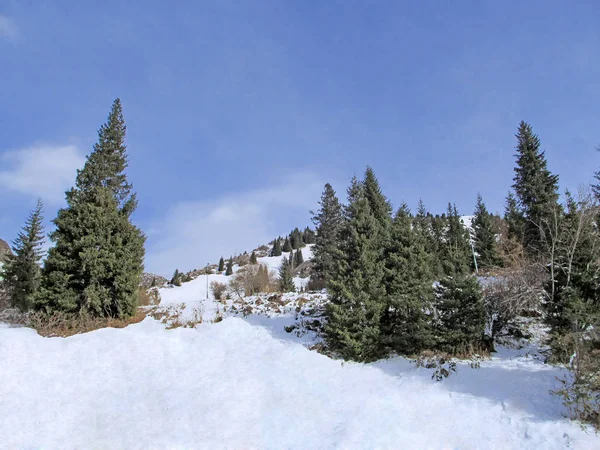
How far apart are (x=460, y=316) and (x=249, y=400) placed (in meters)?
7.70

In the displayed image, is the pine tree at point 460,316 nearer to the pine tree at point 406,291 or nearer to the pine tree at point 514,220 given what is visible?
the pine tree at point 406,291

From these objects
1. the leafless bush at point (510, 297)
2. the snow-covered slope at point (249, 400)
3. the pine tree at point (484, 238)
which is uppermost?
the pine tree at point (484, 238)

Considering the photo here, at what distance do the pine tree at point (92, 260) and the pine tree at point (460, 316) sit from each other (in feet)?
43.9

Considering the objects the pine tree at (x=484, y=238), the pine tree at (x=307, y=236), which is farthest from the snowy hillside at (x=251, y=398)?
the pine tree at (x=307, y=236)

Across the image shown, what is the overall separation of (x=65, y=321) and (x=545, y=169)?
122 ft

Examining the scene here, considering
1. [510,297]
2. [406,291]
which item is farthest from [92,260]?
[510,297]

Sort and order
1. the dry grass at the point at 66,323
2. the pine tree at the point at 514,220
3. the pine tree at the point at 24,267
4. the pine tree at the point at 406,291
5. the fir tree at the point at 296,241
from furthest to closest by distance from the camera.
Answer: the fir tree at the point at 296,241
the pine tree at the point at 514,220
the pine tree at the point at 24,267
the dry grass at the point at 66,323
the pine tree at the point at 406,291

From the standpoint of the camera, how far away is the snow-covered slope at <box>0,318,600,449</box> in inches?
272

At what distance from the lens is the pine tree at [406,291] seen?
1081 centimetres

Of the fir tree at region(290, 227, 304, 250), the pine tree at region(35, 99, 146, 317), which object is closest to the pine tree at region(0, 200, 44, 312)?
the pine tree at region(35, 99, 146, 317)

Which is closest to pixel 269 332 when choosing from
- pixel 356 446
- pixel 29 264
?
pixel 356 446

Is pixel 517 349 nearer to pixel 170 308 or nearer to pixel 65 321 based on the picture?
pixel 170 308

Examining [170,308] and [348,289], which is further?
[170,308]

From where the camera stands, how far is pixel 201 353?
1119 cm
